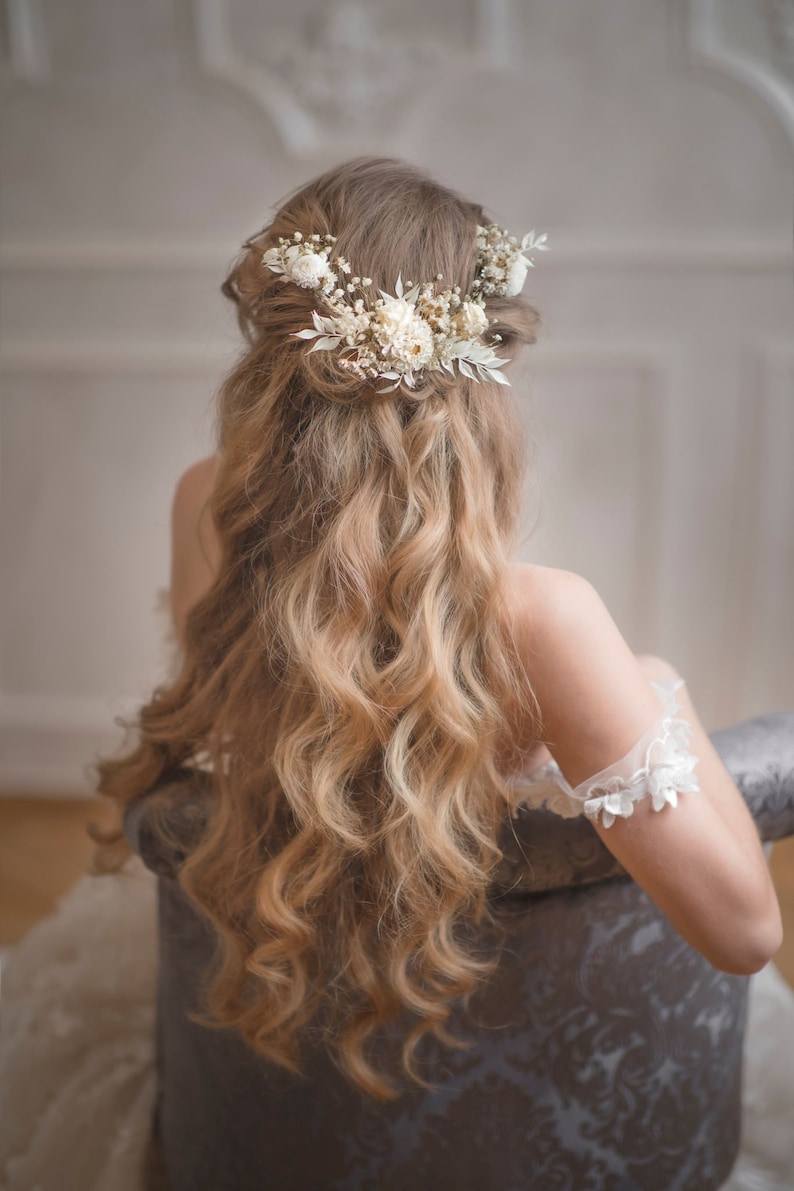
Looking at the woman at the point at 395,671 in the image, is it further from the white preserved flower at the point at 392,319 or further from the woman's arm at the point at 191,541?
the woman's arm at the point at 191,541

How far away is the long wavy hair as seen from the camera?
3.16 ft

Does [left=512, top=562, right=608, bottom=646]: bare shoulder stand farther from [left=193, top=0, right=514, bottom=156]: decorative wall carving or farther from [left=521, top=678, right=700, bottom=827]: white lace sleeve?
[left=193, top=0, right=514, bottom=156]: decorative wall carving

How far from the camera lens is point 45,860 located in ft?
7.96

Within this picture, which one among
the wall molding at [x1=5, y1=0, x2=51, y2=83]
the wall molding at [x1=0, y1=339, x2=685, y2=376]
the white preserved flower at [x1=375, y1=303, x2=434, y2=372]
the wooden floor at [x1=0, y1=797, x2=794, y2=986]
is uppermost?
the wall molding at [x1=5, y1=0, x2=51, y2=83]

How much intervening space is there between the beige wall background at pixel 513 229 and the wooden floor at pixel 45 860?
24.1 inches

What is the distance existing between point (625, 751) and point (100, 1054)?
1.18 m

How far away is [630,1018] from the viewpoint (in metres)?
1.12

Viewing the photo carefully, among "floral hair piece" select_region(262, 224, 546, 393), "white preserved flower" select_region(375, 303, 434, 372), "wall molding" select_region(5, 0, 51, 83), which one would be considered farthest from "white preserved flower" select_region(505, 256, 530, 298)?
"wall molding" select_region(5, 0, 51, 83)

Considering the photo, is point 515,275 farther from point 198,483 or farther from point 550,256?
point 550,256

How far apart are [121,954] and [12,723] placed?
4.15ft

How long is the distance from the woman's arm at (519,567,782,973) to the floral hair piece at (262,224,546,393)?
0.24 m

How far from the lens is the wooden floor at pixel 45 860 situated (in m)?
2.15

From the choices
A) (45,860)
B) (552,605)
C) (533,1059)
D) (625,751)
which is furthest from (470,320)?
(45,860)

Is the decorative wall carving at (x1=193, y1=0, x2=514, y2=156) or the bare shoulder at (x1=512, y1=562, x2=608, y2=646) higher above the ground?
the decorative wall carving at (x1=193, y1=0, x2=514, y2=156)
